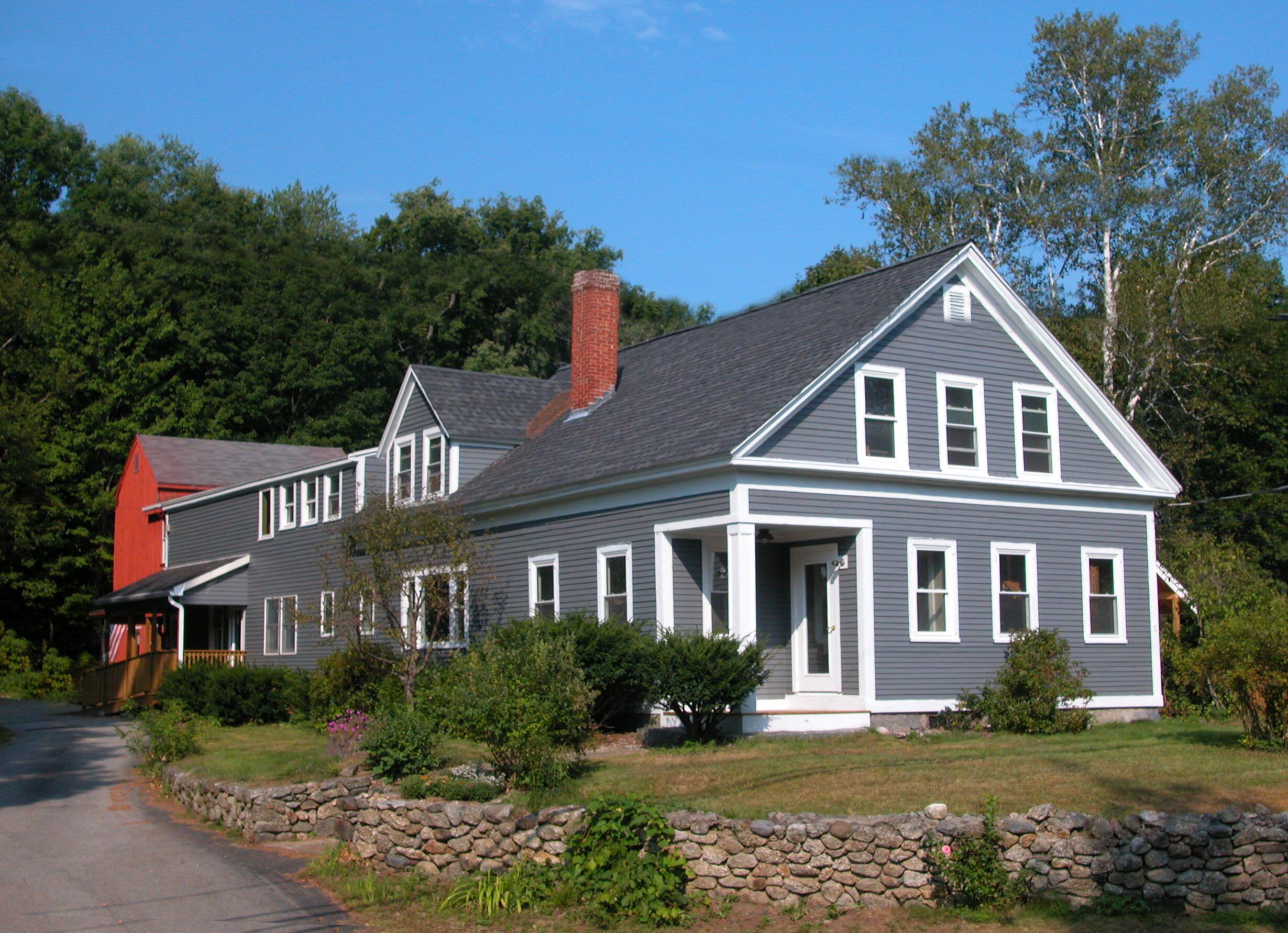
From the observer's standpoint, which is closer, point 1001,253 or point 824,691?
point 824,691

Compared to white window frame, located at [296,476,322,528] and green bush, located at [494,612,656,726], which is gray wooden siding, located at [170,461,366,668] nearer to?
white window frame, located at [296,476,322,528]

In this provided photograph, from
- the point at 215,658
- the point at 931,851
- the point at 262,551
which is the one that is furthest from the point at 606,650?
the point at 262,551

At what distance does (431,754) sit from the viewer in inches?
589

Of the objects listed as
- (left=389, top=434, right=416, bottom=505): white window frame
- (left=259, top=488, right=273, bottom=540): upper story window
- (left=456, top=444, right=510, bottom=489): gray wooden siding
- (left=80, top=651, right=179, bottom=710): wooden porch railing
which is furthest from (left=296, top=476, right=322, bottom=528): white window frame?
(left=456, top=444, right=510, bottom=489): gray wooden siding

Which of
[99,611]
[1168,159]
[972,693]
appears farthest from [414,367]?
[1168,159]

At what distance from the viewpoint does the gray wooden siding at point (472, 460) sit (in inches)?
1035

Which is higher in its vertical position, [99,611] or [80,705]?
[99,611]

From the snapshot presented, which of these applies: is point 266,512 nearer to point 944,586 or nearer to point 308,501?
point 308,501

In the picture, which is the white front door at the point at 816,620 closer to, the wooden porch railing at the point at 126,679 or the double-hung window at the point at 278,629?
the double-hung window at the point at 278,629

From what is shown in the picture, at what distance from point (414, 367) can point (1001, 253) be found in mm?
19879

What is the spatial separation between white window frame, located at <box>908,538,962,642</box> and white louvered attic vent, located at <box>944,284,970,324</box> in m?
3.84

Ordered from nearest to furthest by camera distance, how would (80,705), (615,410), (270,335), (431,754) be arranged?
(431,754) < (615,410) < (80,705) < (270,335)

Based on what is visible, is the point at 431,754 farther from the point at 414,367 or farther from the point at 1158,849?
the point at 414,367

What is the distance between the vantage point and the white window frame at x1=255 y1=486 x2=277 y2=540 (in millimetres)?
33625
